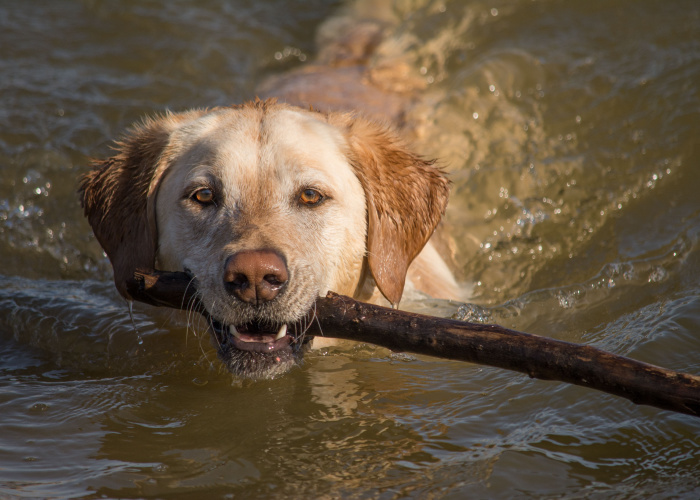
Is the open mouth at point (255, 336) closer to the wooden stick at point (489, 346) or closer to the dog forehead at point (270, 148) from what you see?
the wooden stick at point (489, 346)

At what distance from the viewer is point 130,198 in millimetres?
4070

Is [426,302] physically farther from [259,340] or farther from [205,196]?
[205,196]

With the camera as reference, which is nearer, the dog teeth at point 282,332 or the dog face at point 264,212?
the dog face at point 264,212

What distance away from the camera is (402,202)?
4.21 meters

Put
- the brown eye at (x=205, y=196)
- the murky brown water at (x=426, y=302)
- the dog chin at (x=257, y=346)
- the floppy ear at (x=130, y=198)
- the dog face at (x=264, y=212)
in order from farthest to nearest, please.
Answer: the floppy ear at (x=130, y=198) < the brown eye at (x=205, y=196) < the dog chin at (x=257, y=346) < the dog face at (x=264, y=212) < the murky brown water at (x=426, y=302)

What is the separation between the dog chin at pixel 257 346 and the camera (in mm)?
3445

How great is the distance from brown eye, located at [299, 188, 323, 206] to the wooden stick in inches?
24.4

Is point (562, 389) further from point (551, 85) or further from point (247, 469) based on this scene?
point (551, 85)

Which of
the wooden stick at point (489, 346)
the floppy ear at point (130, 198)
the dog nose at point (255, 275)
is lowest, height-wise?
the wooden stick at point (489, 346)

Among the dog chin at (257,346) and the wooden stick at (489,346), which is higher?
the wooden stick at (489,346)

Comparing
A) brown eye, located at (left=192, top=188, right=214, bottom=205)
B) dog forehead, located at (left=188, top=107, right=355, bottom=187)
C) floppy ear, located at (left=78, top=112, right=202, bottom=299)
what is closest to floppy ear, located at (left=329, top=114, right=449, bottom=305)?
dog forehead, located at (left=188, top=107, right=355, bottom=187)

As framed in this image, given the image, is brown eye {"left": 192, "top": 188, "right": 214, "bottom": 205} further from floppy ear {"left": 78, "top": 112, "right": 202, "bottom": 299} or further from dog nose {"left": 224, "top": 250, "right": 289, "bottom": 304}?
dog nose {"left": 224, "top": 250, "right": 289, "bottom": 304}

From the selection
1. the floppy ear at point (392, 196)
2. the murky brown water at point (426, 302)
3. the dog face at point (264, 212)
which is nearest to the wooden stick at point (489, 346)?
the dog face at point (264, 212)

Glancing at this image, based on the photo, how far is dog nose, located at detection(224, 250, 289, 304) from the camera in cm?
309
